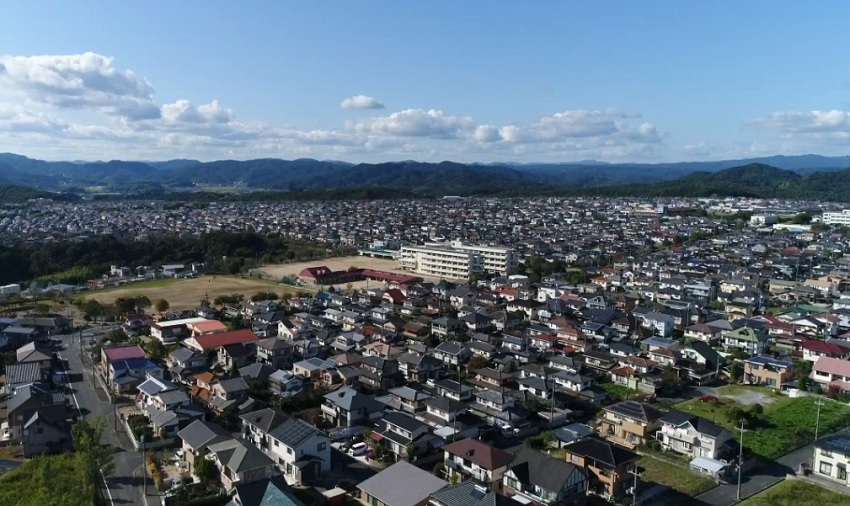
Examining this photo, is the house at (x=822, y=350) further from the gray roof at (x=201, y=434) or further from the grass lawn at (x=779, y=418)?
the gray roof at (x=201, y=434)

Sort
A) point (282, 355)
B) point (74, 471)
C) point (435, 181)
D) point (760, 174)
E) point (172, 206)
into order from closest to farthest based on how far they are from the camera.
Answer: point (74, 471) → point (282, 355) → point (172, 206) → point (760, 174) → point (435, 181)

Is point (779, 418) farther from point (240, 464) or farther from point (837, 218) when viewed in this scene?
point (837, 218)

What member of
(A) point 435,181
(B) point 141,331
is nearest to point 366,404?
(B) point 141,331

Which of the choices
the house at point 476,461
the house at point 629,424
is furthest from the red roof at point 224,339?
the house at point 629,424

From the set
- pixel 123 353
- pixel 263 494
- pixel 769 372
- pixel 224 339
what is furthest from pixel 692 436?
pixel 123 353

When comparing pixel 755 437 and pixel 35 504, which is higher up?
pixel 35 504

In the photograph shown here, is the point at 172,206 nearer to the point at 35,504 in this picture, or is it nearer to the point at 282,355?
the point at 282,355

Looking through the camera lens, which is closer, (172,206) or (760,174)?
(172,206)

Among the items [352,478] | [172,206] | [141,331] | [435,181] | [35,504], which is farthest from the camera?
[435,181]
